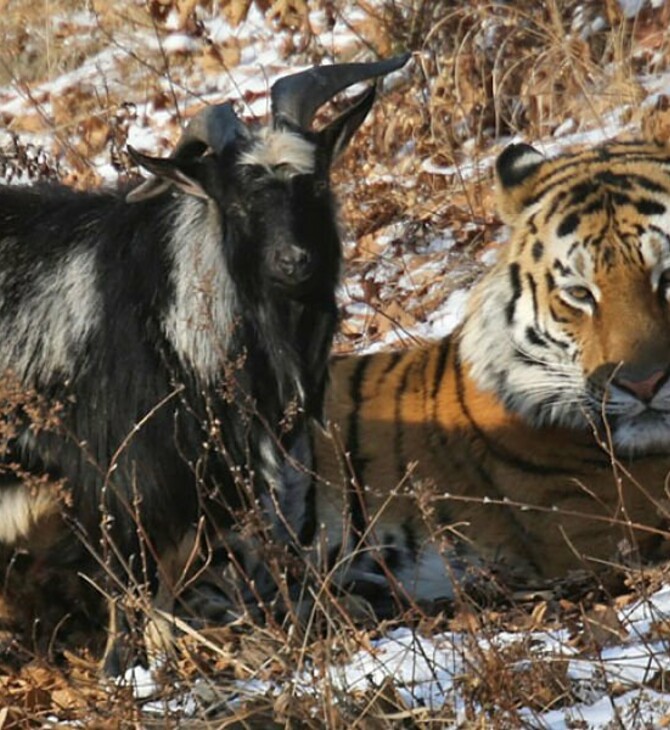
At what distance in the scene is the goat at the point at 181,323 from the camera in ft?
20.1

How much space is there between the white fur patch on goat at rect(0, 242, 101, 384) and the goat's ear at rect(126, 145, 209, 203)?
0.31 meters

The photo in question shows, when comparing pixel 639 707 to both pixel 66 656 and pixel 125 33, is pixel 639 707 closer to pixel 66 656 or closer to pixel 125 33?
pixel 66 656

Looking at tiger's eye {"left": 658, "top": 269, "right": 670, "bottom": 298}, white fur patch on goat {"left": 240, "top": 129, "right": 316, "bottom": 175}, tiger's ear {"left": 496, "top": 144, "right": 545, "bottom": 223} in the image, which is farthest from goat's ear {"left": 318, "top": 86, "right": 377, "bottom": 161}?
tiger's eye {"left": 658, "top": 269, "right": 670, "bottom": 298}

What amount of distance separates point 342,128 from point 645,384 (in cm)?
143

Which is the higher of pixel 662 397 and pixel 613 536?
pixel 662 397

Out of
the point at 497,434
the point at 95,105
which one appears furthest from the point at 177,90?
the point at 497,434

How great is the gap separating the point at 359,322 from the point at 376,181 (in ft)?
4.50

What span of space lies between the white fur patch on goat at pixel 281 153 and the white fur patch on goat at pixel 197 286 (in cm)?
26

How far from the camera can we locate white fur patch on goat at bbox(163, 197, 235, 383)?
244 inches

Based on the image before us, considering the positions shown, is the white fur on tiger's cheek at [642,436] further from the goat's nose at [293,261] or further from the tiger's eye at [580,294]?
the goat's nose at [293,261]

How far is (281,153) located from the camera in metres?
6.15

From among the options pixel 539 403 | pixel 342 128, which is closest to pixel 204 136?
pixel 342 128

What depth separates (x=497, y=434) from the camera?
6.77 metres

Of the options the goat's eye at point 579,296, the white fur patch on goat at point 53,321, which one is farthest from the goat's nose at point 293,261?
the goat's eye at point 579,296
